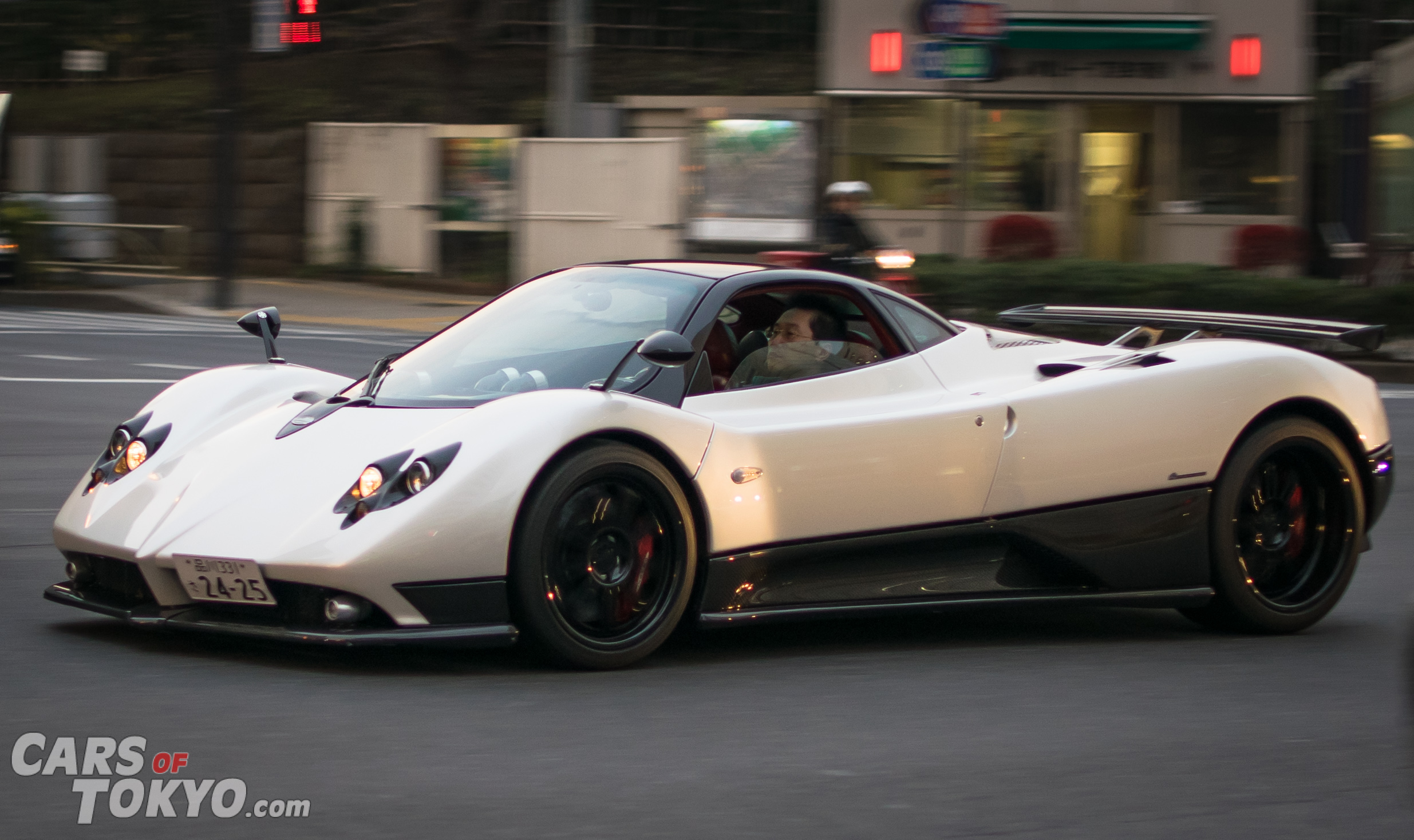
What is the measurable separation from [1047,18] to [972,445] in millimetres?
19041

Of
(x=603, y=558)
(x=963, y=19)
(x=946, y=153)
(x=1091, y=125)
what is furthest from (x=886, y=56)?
(x=603, y=558)

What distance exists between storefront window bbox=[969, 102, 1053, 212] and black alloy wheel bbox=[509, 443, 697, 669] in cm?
1959

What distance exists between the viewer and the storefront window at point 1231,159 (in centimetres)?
2398

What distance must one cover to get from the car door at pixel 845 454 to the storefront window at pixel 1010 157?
1866 centimetres

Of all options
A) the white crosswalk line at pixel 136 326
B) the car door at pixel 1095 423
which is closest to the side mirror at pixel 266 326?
the car door at pixel 1095 423

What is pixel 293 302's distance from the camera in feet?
72.8

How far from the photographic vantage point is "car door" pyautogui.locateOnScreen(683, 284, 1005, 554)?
17.5 ft

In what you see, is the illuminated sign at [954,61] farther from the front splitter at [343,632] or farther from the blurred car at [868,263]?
the front splitter at [343,632]

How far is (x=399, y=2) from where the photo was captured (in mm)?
32656

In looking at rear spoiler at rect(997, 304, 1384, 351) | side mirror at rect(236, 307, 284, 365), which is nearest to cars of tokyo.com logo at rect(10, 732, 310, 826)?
side mirror at rect(236, 307, 284, 365)

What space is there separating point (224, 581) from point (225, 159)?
57.4ft

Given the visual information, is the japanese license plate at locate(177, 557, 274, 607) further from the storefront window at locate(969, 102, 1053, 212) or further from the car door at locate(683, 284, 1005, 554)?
the storefront window at locate(969, 102, 1053, 212)

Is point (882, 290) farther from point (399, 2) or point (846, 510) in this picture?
point (399, 2)

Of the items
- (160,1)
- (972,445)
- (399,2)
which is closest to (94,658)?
(972,445)
